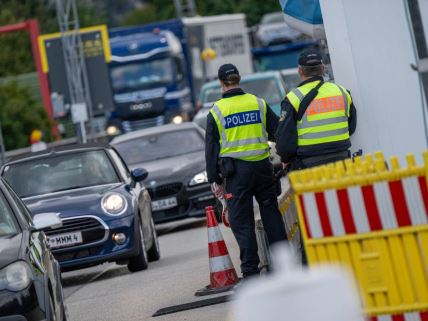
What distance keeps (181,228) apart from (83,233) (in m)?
6.90

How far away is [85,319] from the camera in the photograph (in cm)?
1291

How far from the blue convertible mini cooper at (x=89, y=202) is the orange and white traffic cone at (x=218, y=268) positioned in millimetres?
3131

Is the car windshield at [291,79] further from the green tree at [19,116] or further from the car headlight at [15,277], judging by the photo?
the car headlight at [15,277]

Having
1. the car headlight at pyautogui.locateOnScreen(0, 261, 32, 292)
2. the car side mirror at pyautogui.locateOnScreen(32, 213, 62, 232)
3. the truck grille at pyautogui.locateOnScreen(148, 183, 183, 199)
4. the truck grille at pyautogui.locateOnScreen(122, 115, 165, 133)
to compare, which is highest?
the car side mirror at pyautogui.locateOnScreen(32, 213, 62, 232)

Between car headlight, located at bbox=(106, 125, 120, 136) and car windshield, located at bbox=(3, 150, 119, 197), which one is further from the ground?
car windshield, located at bbox=(3, 150, 119, 197)

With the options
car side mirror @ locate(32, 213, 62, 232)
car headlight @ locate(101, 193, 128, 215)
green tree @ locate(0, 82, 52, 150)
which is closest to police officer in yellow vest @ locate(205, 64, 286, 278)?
car side mirror @ locate(32, 213, 62, 232)

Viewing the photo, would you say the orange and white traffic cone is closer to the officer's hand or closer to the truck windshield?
the officer's hand

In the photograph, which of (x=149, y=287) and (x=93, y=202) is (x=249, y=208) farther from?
(x=93, y=202)

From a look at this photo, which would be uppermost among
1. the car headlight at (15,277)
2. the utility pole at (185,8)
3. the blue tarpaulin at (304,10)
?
the utility pole at (185,8)

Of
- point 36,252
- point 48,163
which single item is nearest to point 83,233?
point 48,163

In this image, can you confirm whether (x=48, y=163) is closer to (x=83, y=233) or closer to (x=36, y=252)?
(x=83, y=233)

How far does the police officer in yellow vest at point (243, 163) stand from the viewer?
488 inches

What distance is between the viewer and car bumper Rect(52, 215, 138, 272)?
1609 centimetres

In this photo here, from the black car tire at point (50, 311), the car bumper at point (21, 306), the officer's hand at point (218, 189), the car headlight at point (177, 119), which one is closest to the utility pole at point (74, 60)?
the car headlight at point (177, 119)
